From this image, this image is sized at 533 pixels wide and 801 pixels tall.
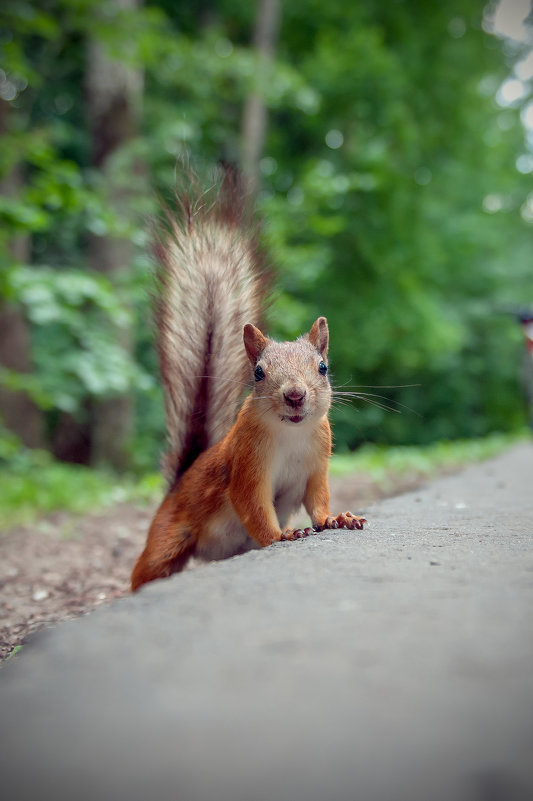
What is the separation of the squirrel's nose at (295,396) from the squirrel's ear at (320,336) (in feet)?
1.16

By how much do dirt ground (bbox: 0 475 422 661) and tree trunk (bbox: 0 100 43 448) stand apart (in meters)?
2.20

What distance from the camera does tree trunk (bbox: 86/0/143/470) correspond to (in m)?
5.84

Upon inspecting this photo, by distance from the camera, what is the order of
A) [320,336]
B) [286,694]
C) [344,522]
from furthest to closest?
[320,336] < [344,522] < [286,694]

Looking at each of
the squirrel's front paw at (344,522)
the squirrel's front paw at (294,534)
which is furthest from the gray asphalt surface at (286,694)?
the squirrel's front paw at (344,522)

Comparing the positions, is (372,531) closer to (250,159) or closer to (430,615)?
(430,615)

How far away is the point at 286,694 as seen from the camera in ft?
2.19

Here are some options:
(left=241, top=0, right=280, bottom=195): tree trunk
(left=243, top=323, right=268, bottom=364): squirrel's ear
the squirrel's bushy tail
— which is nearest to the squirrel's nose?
(left=243, top=323, right=268, bottom=364): squirrel's ear

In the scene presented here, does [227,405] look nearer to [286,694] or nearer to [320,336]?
[320,336]

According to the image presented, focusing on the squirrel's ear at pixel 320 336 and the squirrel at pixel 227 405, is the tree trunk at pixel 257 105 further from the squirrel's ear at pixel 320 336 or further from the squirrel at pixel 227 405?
the squirrel's ear at pixel 320 336

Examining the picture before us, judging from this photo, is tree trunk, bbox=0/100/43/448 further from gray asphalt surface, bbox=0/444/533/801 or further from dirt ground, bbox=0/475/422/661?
gray asphalt surface, bbox=0/444/533/801

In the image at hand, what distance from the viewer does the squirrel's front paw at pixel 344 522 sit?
67.0 inches

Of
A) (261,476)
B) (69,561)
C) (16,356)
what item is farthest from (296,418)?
(16,356)

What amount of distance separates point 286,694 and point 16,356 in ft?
17.8

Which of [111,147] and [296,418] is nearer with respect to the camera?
[296,418]
